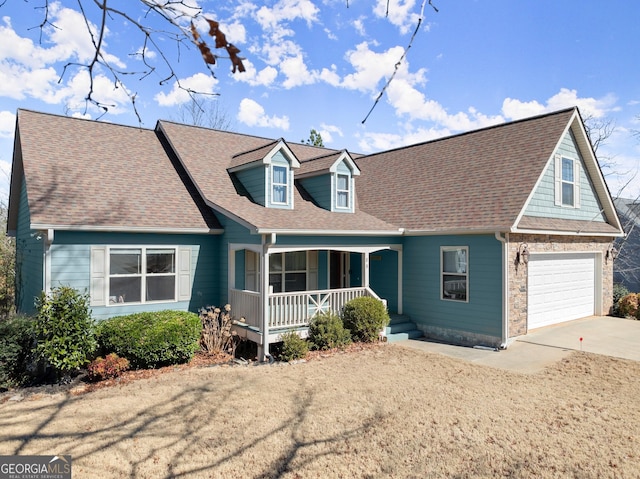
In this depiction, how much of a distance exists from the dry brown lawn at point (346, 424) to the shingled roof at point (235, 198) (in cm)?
394

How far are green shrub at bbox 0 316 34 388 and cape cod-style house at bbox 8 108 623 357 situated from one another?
4.38 ft

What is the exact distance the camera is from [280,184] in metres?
13.3

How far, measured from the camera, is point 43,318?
353 inches

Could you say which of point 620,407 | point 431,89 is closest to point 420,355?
point 620,407

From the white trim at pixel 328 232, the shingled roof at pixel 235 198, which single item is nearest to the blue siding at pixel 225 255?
the shingled roof at pixel 235 198

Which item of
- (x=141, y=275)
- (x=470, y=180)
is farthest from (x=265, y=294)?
(x=470, y=180)

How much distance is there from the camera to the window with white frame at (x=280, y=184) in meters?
13.3

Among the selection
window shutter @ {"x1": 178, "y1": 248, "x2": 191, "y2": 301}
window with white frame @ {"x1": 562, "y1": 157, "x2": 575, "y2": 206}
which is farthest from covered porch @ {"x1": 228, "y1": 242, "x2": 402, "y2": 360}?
window with white frame @ {"x1": 562, "y1": 157, "x2": 575, "y2": 206}

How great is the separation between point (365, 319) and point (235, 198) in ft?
17.3

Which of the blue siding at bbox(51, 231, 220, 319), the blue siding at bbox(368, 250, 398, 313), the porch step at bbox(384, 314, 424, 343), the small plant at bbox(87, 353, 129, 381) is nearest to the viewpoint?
the small plant at bbox(87, 353, 129, 381)

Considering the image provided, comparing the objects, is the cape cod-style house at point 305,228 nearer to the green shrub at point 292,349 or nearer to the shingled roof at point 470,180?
the shingled roof at point 470,180

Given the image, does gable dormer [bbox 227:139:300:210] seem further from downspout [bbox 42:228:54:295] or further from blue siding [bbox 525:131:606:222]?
blue siding [bbox 525:131:606:222]

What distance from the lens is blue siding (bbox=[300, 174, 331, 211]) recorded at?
46.9ft

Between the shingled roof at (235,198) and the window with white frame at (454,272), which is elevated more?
the shingled roof at (235,198)
